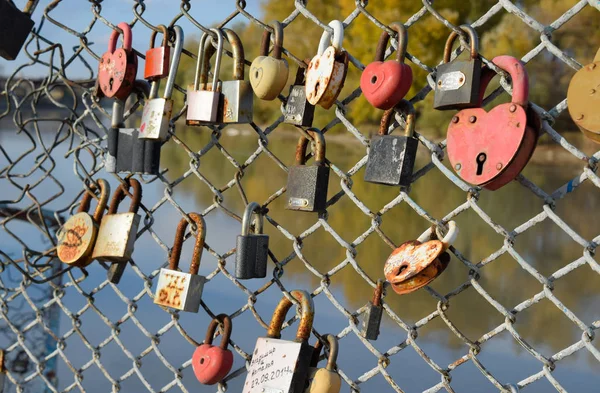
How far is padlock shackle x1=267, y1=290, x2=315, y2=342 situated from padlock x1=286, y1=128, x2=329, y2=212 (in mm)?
179

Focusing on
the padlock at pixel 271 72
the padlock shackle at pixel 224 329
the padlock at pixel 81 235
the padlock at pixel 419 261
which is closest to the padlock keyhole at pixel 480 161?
the padlock at pixel 419 261

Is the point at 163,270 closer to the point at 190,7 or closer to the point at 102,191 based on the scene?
the point at 102,191

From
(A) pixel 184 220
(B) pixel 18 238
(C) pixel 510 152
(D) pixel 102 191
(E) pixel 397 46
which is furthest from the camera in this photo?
(B) pixel 18 238

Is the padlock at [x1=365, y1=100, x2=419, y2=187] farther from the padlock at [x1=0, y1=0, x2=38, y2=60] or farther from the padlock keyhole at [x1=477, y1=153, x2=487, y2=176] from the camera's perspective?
the padlock at [x1=0, y1=0, x2=38, y2=60]

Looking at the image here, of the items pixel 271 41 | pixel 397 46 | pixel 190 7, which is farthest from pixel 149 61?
pixel 397 46

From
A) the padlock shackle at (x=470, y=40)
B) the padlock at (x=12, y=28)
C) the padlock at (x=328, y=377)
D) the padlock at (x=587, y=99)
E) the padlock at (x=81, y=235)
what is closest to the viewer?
the padlock at (x=587, y=99)

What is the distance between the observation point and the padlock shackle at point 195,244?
156 cm

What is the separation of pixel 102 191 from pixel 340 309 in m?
0.75

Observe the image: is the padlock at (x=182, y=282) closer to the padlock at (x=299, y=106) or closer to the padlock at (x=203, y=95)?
the padlock at (x=203, y=95)

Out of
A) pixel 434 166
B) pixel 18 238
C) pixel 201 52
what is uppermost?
pixel 201 52

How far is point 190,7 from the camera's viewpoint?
156 cm

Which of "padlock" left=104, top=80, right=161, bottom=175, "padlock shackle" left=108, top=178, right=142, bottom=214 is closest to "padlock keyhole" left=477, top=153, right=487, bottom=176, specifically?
"padlock" left=104, top=80, right=161, bottom=175

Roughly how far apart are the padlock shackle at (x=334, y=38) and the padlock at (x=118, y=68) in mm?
553

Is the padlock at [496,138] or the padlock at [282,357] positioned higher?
the padlock at [496,138]
